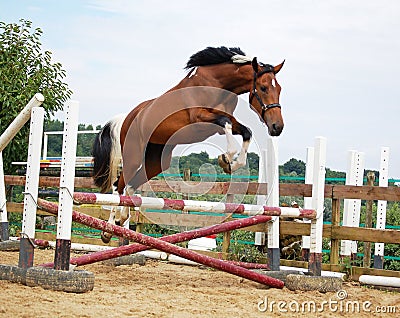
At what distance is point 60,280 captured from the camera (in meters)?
3.74

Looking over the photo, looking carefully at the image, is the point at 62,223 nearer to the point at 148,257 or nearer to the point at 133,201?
the point at 133,201

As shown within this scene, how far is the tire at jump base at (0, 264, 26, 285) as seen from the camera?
3.89 m

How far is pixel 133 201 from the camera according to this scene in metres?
4.19

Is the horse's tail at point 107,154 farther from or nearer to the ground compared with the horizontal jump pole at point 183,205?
farther from the ground

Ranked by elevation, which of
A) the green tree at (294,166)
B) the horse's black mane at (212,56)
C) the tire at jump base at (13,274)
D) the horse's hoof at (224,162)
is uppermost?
the horse's black mane at (212,56)

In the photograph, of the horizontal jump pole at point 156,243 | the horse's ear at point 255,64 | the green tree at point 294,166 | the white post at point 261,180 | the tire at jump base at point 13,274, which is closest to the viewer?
the tire at jump base at point 13,274

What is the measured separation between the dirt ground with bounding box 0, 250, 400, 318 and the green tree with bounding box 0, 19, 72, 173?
504 cm

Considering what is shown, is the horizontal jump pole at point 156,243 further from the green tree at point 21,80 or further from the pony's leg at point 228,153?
the green tree at point 21,80

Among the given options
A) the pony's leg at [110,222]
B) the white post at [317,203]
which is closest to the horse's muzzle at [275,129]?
the white post at [317,203]

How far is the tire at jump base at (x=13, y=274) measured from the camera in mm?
3889

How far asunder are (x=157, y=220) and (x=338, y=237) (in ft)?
7.75

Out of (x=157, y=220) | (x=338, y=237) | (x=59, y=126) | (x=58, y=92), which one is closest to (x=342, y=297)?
(x=338, y=237)

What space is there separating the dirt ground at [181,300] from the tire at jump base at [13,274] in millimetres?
51

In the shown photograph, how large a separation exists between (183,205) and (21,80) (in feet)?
21.5
